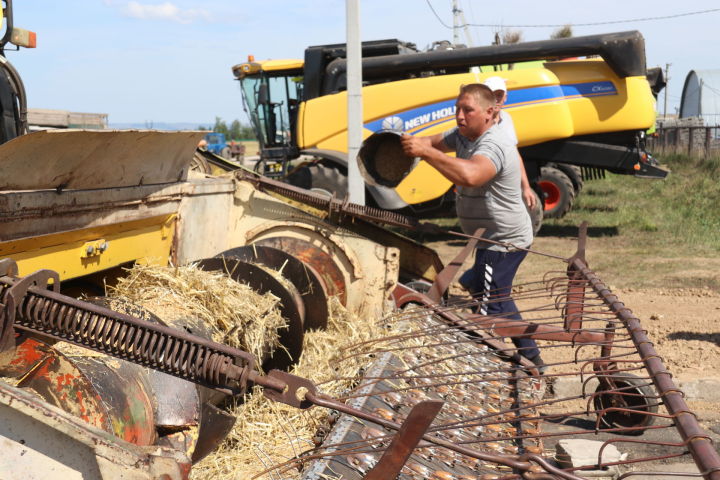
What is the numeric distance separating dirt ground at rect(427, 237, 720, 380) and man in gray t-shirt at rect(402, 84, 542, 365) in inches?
58.2

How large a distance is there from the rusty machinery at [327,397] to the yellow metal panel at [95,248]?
1.40ft

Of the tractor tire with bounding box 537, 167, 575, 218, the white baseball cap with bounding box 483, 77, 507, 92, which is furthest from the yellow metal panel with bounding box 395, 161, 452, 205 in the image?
the white baseball cap with bounding box 483, 77, 507, 92

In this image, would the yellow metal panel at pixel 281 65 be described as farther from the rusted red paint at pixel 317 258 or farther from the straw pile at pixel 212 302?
the straw pile at pixel 212 302

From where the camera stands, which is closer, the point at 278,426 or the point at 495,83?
the point at 278,426

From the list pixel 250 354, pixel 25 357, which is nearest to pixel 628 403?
pixel 250 354

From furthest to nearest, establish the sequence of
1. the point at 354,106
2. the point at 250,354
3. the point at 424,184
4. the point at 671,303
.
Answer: the point at 424,184 < the point at 354,106 < the point at 671,303 < the point at 250,354

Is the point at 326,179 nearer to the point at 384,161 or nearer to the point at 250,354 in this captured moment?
the point at 384,161

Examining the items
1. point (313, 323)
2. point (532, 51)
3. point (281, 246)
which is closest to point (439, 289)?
point (313, 323)

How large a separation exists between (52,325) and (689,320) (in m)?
6.02

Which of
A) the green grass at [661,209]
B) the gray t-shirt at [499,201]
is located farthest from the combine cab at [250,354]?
the green grass at [661,209]

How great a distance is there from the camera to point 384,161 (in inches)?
210

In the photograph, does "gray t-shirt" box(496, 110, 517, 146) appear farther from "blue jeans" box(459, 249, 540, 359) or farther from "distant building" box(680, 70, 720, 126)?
"distant building" box(680, 70, 720, 126)

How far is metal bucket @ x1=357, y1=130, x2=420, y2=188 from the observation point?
5254 millimetres

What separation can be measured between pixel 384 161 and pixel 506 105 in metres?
5.36
